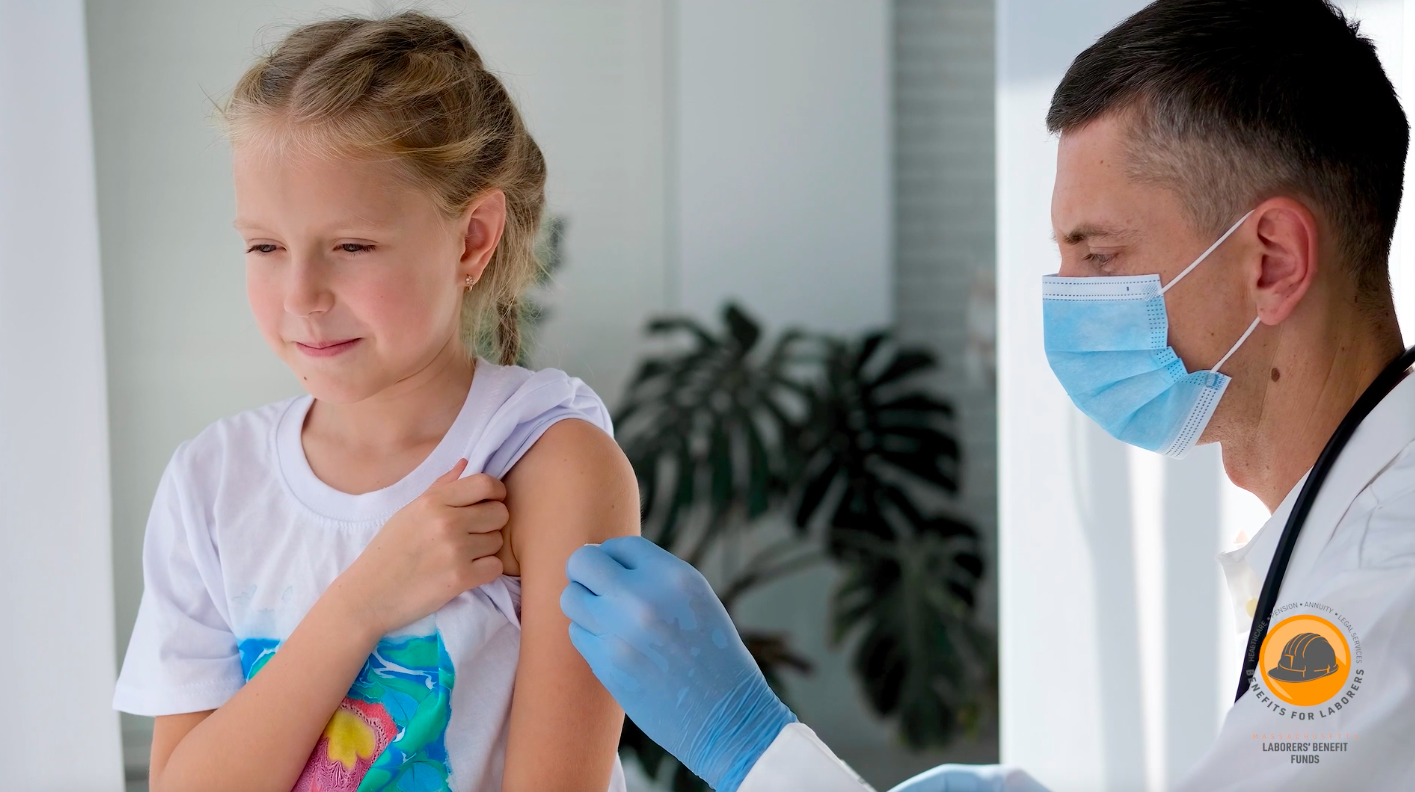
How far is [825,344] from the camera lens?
3.32 m

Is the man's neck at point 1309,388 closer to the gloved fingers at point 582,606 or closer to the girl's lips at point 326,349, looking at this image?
the gloved fingers at point 582,606

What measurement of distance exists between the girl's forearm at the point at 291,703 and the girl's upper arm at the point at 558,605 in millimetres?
150

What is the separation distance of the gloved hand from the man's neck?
19.1 inches

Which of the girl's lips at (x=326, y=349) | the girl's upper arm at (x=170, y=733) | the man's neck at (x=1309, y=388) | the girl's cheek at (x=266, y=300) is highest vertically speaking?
the girl's cheek at (x=266, y=300)

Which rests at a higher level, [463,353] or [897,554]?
[463,353]

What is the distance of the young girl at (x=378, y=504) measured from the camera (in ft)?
3.29

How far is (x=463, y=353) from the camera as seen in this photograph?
119 centimetres

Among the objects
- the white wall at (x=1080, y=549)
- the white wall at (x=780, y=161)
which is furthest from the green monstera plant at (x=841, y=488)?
the white wall at (x=1080, y=549)

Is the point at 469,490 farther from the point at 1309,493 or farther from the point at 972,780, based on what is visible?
the point at 1309,493

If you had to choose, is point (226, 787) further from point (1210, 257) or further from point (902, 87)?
point (902, 87)

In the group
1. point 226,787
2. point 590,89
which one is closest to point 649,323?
point 590,89

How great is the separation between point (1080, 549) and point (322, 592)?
129cm

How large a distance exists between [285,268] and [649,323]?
2246mm

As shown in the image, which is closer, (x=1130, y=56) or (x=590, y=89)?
(x=1130, y=56)
